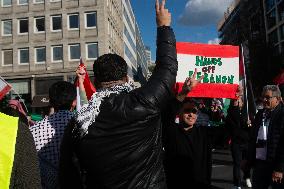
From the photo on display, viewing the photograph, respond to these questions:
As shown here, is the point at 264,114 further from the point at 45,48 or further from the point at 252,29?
the point at 252,29

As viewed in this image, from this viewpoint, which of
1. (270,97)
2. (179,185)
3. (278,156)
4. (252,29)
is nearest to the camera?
(179,185)

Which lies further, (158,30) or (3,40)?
(3,40)

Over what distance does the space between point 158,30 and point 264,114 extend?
3164mm

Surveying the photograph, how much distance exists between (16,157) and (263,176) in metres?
4.14

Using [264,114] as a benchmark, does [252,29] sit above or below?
above

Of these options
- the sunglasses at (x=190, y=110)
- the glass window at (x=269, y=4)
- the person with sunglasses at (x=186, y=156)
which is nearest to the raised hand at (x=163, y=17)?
the person with sunglasses at (x=186, y=156)

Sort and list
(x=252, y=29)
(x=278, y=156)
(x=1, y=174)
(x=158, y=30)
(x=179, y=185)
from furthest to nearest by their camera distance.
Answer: (x=252, y=29) < (x=278, y=156) < (x=179, y=185) < (x=158, y=30) < (x=1, y=174)

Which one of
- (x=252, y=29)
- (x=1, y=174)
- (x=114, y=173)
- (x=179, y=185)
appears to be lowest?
(x=179, y=185)

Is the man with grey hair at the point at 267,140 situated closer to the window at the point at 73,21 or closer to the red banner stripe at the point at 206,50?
the red banner stripe at the point at 206,50

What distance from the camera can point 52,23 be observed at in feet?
141

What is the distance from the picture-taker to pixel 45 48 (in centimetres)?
4256

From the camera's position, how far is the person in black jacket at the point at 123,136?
2342 mm

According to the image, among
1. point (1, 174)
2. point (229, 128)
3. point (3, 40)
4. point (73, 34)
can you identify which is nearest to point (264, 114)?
point (229, 128)

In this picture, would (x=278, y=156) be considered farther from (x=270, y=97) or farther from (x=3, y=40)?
(x=3, y=40)
